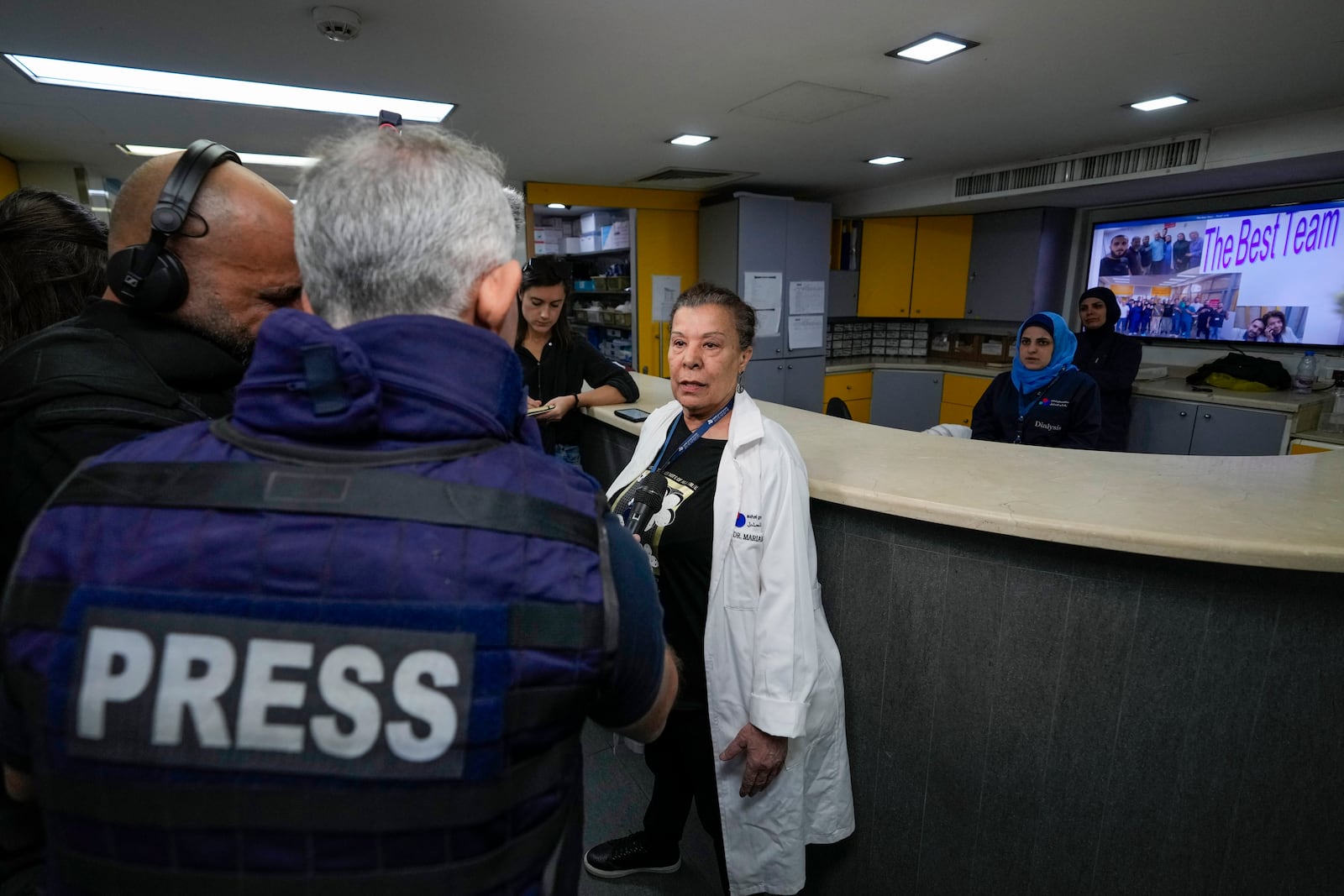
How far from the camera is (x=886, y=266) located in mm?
6398

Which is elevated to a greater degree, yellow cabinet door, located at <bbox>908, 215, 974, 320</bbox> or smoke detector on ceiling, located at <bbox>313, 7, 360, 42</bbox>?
smoke detector on ceiling, located at <bbox>313, 7, 360, 42</bbox>

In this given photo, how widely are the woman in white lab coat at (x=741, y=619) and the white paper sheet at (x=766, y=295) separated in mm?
4226

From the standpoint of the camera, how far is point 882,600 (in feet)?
4.86

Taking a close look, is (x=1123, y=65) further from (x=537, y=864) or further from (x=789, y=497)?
(x=537, y=864)

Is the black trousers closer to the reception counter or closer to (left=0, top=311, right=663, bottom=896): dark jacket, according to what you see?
the reception counter

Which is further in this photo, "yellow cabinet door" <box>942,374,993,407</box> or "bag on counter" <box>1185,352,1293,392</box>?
"yellow cabinet door" <box>942,374,993,407</box>

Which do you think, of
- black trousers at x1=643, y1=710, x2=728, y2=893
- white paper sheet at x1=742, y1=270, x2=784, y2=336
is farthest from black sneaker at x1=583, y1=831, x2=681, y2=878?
white paper sheet at x1=742, y1=270, x2=784, y2=336

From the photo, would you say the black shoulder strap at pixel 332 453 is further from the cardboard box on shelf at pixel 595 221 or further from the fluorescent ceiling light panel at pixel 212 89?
the cardboard box on shelf at pixel 595 221

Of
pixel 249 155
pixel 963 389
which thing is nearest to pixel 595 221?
pixel 249 155

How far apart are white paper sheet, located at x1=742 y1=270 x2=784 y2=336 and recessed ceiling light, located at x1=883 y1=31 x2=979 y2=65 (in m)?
3.12

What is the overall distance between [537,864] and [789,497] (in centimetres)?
87

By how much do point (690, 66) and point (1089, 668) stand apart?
2495mm

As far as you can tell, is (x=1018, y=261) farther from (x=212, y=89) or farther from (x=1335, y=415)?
(x=212, y=89)

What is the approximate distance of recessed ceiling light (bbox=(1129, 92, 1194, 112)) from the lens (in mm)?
3064
